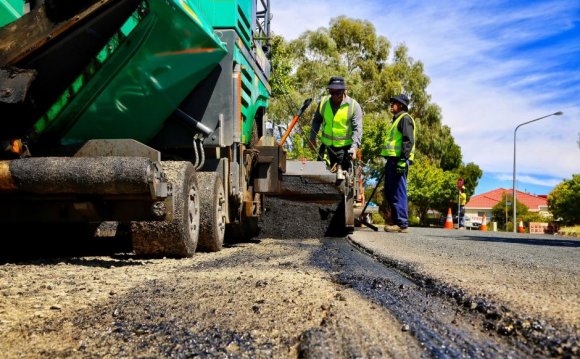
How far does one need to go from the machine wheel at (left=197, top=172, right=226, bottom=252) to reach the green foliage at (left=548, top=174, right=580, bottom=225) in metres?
53.8

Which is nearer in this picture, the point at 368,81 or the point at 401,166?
the point at 401,166

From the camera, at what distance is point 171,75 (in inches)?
181

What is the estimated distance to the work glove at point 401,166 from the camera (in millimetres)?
8695

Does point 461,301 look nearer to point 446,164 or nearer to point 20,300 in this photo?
point 20,300

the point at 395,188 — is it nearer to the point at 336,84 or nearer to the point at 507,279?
the point at 336,84

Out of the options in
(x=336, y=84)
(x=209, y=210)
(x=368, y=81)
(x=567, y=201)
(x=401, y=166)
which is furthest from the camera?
(x=567, y=201)

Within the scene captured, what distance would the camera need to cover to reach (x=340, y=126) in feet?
26.9

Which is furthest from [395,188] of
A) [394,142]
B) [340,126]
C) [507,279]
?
[507,279]

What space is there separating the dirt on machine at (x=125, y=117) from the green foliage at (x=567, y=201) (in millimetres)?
53844

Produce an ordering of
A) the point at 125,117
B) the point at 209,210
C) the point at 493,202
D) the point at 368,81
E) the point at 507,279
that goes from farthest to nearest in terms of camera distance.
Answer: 1. the point at 493,202
2. the point at 368,81
3. the point at 209,210
4. the point at 125,117
5. the point at 507,279

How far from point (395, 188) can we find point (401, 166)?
0.34 meters

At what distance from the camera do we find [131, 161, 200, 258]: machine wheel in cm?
432

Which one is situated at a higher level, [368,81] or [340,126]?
[368,81]

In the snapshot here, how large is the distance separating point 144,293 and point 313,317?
3.15ft
